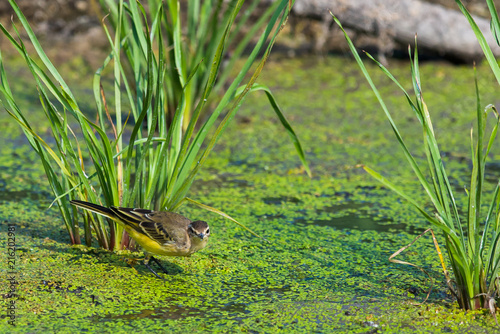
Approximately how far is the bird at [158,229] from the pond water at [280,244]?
0.73 feet

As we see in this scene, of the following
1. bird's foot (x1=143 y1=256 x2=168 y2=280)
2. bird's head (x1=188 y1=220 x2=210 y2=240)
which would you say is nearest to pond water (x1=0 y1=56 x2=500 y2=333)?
bird's foot (x1=143 y1=256 x2=168 y2=280)

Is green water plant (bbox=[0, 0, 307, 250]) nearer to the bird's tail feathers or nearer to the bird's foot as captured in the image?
the bird's tail feathers

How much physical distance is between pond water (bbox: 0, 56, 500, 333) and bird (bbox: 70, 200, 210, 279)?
0.73 ft

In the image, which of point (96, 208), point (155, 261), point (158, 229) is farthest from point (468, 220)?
point (96, 208)

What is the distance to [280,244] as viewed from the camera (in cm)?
452

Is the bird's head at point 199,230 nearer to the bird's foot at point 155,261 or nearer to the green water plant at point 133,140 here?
the green water plant at point 133,140

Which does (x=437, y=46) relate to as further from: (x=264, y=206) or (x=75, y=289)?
(x=75, y=289)

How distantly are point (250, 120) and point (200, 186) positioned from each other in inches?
75.8

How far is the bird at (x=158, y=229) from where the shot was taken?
372 cm

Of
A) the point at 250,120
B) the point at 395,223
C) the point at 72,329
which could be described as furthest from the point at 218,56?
the point at 250,120

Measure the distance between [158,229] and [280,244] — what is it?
1100 millimetres

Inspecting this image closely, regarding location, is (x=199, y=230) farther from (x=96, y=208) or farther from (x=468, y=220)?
(x=468, y=220)

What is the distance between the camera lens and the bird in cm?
372

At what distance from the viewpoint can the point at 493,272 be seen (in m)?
3.28
